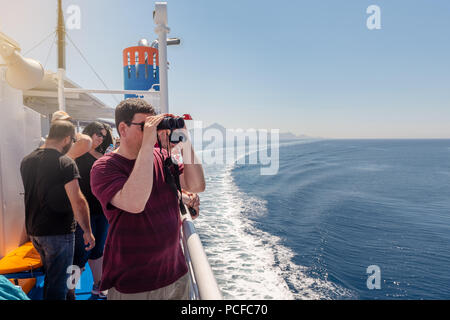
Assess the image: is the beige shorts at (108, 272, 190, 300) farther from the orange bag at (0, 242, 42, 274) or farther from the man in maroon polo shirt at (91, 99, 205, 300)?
the orange bag at (0, 242, 42, 274)

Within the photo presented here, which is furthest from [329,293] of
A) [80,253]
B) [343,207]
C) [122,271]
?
[343,207]

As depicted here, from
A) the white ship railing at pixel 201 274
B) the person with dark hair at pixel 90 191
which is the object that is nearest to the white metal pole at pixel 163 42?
the person with dark hair at pixel 90 191

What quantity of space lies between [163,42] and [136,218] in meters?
2.63

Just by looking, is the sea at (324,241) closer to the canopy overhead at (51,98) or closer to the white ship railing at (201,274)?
the white ship railing at (201,274)

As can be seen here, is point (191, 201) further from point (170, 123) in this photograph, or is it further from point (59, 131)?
point (59, 131)

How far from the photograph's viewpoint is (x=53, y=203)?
1.96 meters

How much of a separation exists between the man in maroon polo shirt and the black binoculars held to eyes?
0.20 feet

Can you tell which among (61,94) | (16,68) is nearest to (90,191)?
(16,68)

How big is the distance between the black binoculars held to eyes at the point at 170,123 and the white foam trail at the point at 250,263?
→ 5939 mm

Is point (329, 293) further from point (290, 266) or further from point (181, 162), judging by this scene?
point (181, 162)

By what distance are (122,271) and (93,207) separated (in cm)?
157

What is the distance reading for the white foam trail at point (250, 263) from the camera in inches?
267

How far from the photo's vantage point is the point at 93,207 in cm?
260
